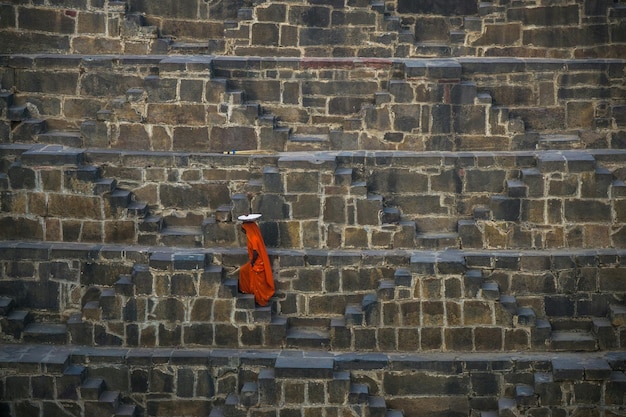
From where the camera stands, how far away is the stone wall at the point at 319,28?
25312mm

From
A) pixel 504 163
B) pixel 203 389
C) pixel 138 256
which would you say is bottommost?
pixel 203 389

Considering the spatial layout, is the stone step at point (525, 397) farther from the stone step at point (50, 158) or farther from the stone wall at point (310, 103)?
the stone step at point (50, 158)

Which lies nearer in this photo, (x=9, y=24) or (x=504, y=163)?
(x=504, y=163)

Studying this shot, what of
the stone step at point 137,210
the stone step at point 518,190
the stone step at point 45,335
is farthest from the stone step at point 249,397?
the stone step at point 518,190

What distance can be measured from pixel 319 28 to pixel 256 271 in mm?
5032

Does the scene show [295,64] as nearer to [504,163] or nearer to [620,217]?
[504,163]

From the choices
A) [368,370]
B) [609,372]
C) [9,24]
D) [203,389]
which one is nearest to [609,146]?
[609,372]

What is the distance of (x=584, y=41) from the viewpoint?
25.5m

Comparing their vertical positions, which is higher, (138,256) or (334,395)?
(138,256)

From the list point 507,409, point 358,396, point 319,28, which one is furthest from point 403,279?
point 319,28

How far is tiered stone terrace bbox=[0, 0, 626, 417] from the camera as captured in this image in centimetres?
2259

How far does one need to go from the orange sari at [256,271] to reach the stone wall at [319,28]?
4.12m

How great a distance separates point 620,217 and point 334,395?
17.1 ft

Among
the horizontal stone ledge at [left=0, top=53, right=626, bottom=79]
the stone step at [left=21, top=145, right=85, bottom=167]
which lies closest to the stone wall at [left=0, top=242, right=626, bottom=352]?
the stone step at [left=21, top=145, right=85, bottom=167]
